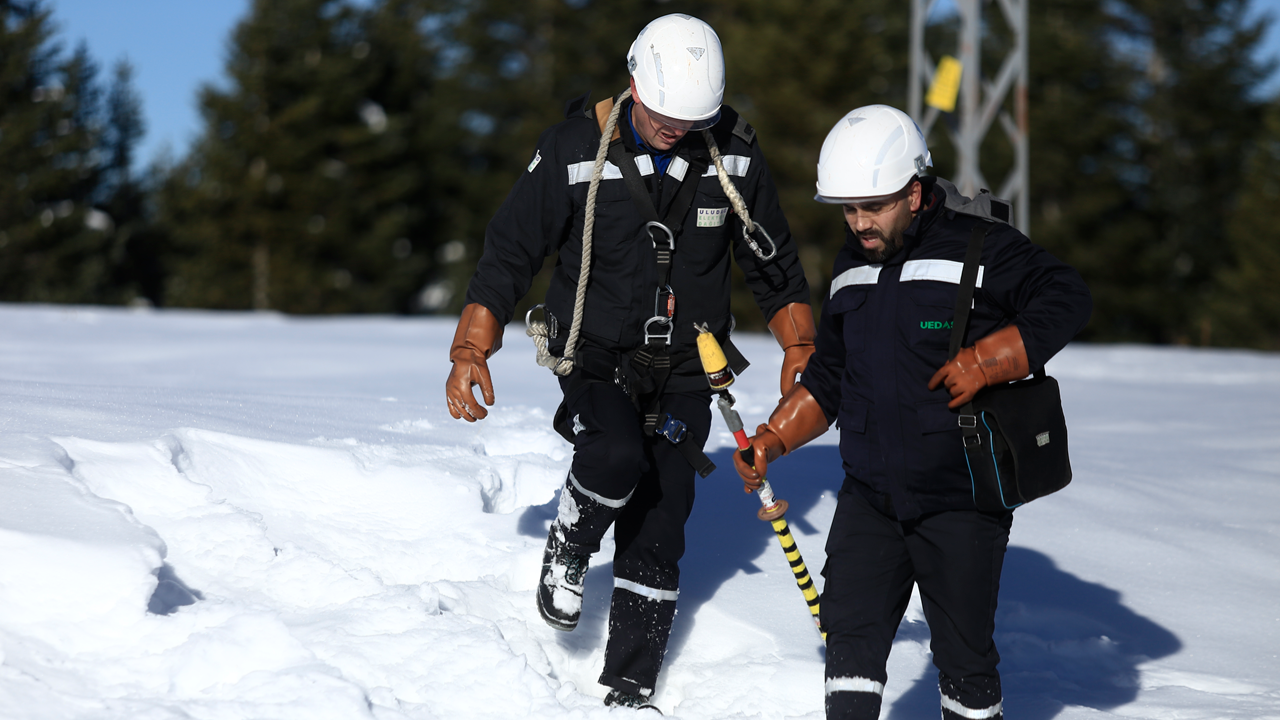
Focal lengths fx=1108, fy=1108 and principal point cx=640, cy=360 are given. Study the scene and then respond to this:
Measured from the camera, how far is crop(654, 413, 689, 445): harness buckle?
3496 mm

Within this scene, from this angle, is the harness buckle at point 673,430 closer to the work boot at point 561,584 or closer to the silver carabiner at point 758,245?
the work boot at point 561,584

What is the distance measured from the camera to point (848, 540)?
3.01m

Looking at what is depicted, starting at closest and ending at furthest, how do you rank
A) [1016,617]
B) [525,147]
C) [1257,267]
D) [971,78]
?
[1016,617], [971,78], [1257,267], [525,147]

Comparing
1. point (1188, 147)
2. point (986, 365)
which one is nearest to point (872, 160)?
point (986, 365)

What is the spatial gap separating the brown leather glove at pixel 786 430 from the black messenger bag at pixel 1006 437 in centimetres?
54

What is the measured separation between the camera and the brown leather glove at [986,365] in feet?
9.05

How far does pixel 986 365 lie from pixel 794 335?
42.3 inches

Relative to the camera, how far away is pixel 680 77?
132 inches

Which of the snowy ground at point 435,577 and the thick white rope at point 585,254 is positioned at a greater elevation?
the thick white rope at point 585,254

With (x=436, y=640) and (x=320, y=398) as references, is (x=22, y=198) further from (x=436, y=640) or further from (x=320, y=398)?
(x=436, y=640)

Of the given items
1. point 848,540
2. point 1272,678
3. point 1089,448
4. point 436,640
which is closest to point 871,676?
point 848,540

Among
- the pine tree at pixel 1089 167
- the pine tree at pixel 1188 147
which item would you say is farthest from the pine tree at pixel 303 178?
the pine tree at pixel 1188 147

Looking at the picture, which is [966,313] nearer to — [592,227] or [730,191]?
[730,191]

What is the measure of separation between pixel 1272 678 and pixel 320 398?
4367mm
